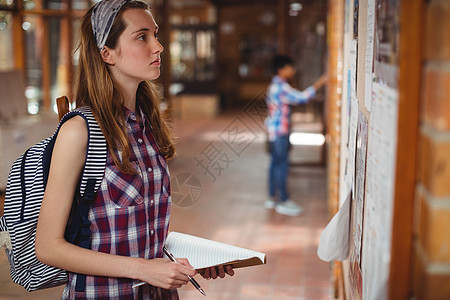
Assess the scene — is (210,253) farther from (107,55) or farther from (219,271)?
(107,55)

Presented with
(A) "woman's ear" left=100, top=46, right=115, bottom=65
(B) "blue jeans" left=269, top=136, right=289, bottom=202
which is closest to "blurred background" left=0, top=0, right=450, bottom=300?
(B) "blue jeans" left=269, top=136, right=289, bottom=202

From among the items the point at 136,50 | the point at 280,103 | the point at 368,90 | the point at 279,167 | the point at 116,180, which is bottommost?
the point at 279,167

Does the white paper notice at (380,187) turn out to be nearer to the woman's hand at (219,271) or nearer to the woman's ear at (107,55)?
the woman's hand at (219,271)

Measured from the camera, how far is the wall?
2.31 feet

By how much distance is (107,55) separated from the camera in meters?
1.39

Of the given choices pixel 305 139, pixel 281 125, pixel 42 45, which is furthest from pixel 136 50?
pixel 305 139

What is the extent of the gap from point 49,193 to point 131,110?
364 millimetres

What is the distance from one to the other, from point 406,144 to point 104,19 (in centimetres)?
90

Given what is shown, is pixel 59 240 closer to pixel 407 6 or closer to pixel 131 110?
pixel 131 110

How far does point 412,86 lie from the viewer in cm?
77

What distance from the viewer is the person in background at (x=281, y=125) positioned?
5160 mm

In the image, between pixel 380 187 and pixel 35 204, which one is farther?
pixel 35 204

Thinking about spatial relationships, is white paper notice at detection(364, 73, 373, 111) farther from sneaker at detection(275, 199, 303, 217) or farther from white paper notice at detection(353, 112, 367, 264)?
sneaker at detection(275, 199, 303, 217)

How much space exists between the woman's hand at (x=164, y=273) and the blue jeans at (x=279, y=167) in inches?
162
